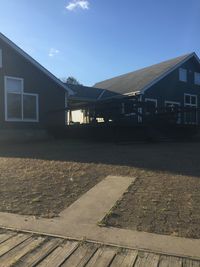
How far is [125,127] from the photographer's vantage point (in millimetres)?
17516

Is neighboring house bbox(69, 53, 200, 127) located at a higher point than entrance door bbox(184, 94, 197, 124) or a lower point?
higher

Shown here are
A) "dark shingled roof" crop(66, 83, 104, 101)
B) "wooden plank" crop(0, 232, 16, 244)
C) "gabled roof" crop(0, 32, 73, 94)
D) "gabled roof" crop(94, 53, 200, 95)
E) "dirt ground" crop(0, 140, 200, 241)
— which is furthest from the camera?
"dark shingled roof" crop(66, 83, 104, 101)

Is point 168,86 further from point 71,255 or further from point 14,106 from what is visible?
point 71,255

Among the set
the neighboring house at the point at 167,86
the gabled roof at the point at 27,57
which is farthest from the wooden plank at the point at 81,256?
the neighboring house at the point at 167,86

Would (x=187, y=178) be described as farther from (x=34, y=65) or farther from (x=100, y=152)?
(x=34, y=65)

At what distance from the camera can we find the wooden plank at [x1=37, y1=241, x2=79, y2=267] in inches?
171

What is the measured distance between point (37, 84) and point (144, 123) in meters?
5.62

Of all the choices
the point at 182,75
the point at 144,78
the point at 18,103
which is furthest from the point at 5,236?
the point at 182,75

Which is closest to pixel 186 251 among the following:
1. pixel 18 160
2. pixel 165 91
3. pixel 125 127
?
pixel 18 160

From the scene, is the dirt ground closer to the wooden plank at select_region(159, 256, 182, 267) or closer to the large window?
the wooden plank at select_region(159, 256, 182, 267)

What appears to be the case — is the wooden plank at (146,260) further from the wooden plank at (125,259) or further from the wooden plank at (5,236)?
the wooden plank at (5,236)

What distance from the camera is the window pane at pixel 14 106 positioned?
1850 cm

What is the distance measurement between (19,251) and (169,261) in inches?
67.1

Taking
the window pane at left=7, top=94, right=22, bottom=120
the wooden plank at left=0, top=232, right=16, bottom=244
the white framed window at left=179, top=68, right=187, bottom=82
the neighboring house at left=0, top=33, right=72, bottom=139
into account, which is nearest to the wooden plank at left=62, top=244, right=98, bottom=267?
the wooden plank at left=0, top=232, right=16, bottom=244
